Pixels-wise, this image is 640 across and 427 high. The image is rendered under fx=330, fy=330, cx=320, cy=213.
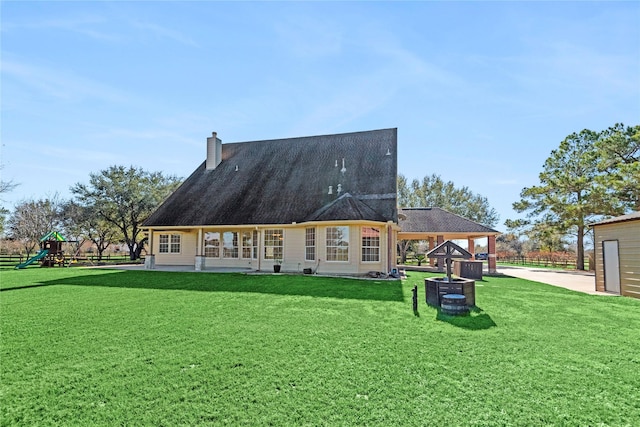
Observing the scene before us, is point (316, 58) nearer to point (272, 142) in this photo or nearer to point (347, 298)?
point (347, 298)

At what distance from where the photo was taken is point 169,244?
67.8ft

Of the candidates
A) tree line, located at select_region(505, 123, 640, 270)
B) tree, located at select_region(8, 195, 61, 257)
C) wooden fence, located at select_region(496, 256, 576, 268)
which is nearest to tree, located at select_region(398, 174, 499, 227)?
wooden fence, located at select_region(496, 256, 576, 268)

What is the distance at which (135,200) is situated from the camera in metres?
31.1

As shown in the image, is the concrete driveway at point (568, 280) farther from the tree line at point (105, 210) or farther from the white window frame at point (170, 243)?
the tree line at point (105, 210)

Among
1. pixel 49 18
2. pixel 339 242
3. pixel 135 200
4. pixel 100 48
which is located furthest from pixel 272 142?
pixel 135 200

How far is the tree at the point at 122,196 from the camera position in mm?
30531

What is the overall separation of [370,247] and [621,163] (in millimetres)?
20091

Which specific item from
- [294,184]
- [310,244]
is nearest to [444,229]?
[310,244]

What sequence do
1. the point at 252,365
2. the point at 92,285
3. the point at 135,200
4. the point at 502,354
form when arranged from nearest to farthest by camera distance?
the point at 252,365, the point at 502,354, the point at 92,285, the point at 135,200

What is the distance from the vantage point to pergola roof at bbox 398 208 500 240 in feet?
68.7

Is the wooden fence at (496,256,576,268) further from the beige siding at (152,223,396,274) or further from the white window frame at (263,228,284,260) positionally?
the white window frame at (263,228,284,260)

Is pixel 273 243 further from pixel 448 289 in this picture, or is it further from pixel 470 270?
pixel 448 289

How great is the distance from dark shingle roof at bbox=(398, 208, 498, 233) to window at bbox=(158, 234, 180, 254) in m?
14.0

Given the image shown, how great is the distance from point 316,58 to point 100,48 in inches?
269
